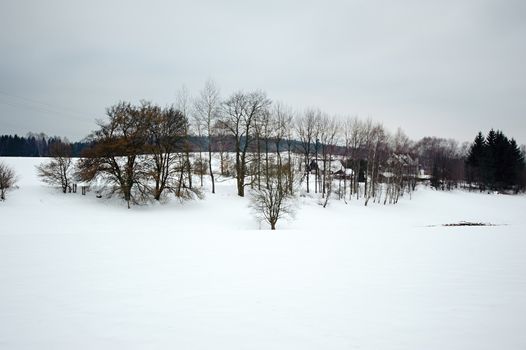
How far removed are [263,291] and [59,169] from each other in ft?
97.9

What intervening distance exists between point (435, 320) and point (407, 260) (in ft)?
15.0

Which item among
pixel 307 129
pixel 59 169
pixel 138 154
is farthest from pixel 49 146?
pixel 307 129

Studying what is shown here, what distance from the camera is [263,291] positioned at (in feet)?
21.9

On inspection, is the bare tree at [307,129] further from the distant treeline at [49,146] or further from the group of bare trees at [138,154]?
the group of bare trees at [138,154]

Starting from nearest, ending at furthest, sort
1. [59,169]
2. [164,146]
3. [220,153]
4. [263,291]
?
[263,291] < [59,169] < [164,146] < [220,153]

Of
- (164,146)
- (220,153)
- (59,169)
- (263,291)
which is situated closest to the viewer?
(263,291)

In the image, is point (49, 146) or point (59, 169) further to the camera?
point (49, 146)

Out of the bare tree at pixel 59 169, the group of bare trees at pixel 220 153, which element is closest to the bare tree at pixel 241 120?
the group of bare trees at pixel 220 153

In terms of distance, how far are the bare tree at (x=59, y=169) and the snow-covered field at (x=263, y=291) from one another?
57.6ft

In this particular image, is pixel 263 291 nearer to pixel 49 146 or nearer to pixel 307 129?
pixel 307 129

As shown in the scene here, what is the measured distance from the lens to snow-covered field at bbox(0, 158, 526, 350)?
4.66 metres

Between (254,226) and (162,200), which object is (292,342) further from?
(162,200)

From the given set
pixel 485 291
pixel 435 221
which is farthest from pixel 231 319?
pixel 435 221

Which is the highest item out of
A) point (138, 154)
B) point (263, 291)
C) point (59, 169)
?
point (138, 154)
